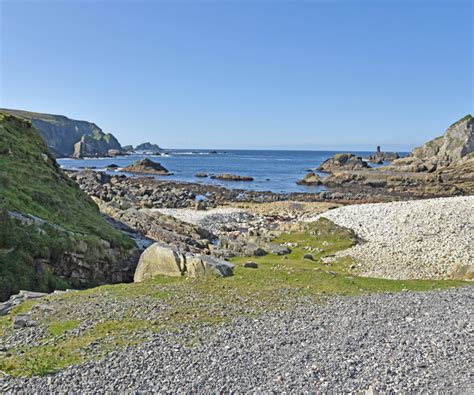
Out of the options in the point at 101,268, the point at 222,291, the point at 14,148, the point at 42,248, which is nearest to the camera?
the point at 222,291

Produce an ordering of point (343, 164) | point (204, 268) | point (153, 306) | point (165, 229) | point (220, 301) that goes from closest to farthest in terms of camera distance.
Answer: point (153, 306) → point (220, 301) → point (204, 268) → point (165, 229) → point (343, 164)

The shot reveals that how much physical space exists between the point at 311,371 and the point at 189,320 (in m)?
4.83

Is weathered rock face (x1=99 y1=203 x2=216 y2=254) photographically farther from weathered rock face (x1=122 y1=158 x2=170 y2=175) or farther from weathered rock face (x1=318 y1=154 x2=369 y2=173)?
weathered rock face (x1=318 y1=154 x2=369 y2=173)

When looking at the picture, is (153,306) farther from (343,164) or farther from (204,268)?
(343,164)

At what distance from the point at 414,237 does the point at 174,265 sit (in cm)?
1948

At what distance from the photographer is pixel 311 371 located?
31.2 feet

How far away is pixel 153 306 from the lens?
14398 mm

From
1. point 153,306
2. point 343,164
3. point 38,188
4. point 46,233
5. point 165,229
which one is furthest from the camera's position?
point 343,164

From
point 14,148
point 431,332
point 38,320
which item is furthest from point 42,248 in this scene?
point 431,332

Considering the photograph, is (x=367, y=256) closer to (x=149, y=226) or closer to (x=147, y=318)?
(x=149, y=226)

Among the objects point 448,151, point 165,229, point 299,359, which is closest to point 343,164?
point 448,151

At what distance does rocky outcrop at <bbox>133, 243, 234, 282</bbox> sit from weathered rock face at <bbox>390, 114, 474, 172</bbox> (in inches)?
3897

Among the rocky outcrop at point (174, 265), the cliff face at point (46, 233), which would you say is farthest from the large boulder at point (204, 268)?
the cliff face at point (46, 233)

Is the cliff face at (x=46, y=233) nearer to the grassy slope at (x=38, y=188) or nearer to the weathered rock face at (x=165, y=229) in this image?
the grassy slope at (x=38, y=188)
